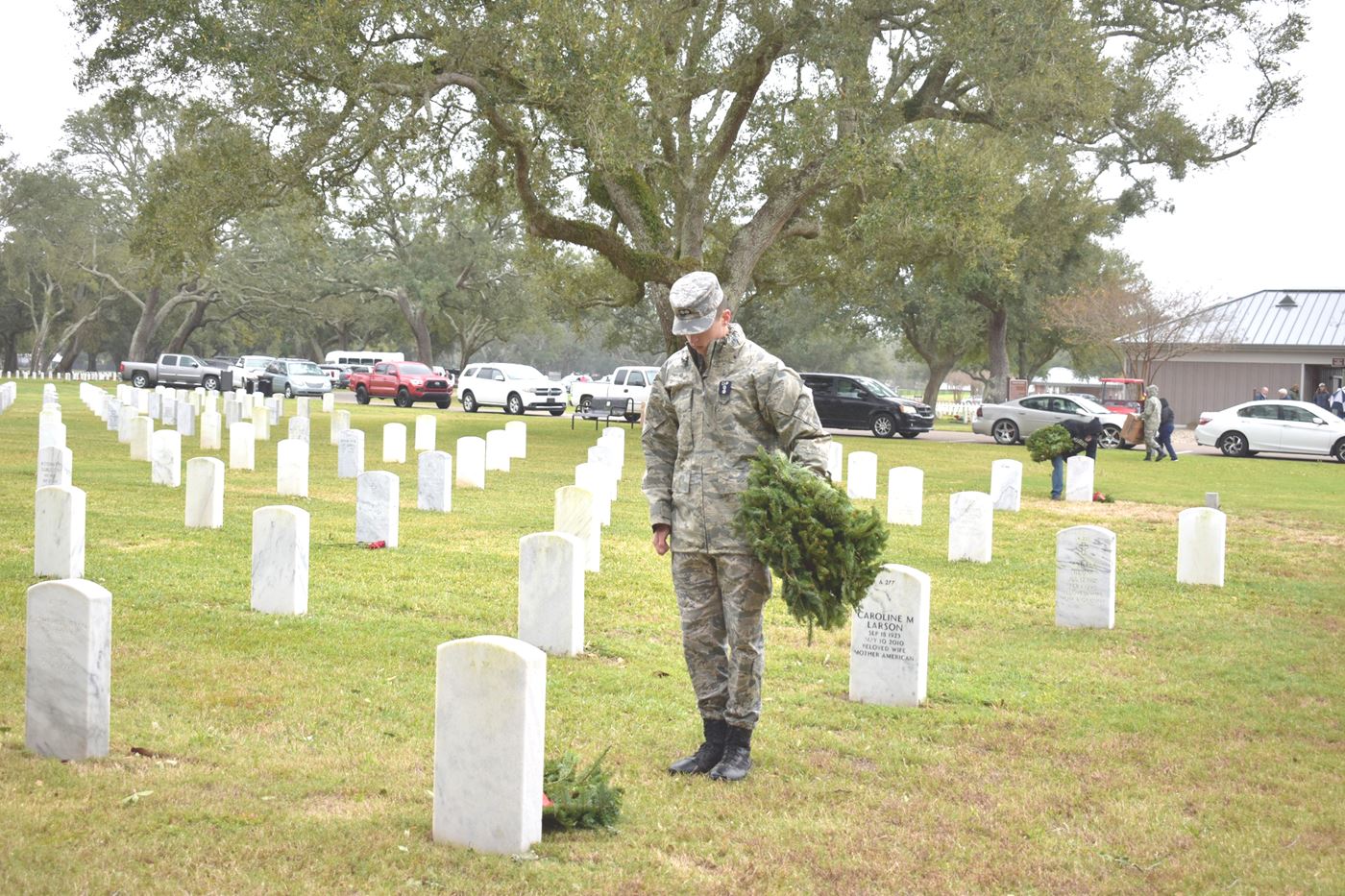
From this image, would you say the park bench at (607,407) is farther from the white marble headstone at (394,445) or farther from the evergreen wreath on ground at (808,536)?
the evergreen wreath on ground at (808,536)

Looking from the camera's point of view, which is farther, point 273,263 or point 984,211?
point 273,263

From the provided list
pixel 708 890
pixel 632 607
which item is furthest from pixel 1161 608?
pixel 708 890

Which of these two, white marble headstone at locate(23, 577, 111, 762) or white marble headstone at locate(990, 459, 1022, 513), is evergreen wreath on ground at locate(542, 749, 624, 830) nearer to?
white marble headstone at locate(23, 577, 111, 762)

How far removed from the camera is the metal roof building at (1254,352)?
2021 inches

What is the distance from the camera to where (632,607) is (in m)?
10.4

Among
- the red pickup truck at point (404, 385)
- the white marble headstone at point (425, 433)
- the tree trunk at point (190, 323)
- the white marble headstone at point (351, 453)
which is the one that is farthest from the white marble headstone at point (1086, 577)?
the tree trunk at point (190, 323)

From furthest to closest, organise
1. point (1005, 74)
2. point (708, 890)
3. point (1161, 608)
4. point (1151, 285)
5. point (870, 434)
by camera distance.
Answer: point (1151, 285) → point (870, 434) → point (1005, 74) → point (1161, 608) → point (708, 890)

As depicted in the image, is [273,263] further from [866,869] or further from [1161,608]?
[866,869]

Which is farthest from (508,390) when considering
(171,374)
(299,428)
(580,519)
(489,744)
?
(489,744)

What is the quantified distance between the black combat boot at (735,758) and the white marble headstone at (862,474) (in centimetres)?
1291

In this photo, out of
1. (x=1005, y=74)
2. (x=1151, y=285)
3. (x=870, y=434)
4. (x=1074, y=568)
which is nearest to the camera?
(x=1074, y=568)

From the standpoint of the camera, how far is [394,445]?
75.4 ft

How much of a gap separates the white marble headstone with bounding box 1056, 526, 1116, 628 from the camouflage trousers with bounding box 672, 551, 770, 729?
475 cm

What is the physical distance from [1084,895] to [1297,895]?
772 mm
